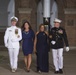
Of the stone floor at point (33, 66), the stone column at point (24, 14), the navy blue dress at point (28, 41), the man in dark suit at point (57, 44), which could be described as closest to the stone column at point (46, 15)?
the stone floor at point (33, 66)

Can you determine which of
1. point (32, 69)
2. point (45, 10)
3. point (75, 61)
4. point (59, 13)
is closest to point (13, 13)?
point (59, 13)

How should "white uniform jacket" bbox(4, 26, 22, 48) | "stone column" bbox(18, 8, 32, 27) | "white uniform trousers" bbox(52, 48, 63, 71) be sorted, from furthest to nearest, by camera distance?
"stone column" bbox(18, 8, 32, 27) < "white uniform jacket" bbox(4, 26, 22, 48) < "white uniform trousers" bbox(52, 48, 63, 71)

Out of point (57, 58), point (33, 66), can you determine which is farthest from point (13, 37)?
point (33, 66)

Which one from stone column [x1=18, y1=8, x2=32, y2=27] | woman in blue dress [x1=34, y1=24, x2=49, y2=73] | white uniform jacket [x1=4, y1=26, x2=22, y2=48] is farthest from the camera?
stone column [x1=18, y1=8, x2=32, y2=27]

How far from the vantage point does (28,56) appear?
13.7m

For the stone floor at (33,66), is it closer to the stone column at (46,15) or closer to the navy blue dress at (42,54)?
the navy blue dress at (42,54)

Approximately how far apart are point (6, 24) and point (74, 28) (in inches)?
178

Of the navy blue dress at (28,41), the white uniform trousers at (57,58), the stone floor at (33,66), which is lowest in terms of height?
the stone floor at (33,66)

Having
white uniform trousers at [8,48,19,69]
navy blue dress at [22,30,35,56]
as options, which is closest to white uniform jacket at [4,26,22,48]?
white uniform trousers at [8,48,19,69]

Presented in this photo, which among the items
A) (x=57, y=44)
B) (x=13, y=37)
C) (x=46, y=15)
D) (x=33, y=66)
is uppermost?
(x=46, y=15)

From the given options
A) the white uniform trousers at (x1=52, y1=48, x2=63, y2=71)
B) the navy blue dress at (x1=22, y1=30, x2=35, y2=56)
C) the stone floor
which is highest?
the navy blue dress at (x1=22, y1=30, x2=35, y2=56)

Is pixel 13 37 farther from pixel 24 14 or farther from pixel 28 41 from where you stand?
pixel 24 14

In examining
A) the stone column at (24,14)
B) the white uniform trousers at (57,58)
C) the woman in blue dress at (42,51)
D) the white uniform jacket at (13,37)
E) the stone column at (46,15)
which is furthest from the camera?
the stone column at (24,14)

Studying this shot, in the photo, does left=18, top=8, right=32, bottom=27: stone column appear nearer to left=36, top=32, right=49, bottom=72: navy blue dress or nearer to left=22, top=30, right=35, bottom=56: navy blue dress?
left=22, top=30, right=35, bottom=56: navy blue dress
